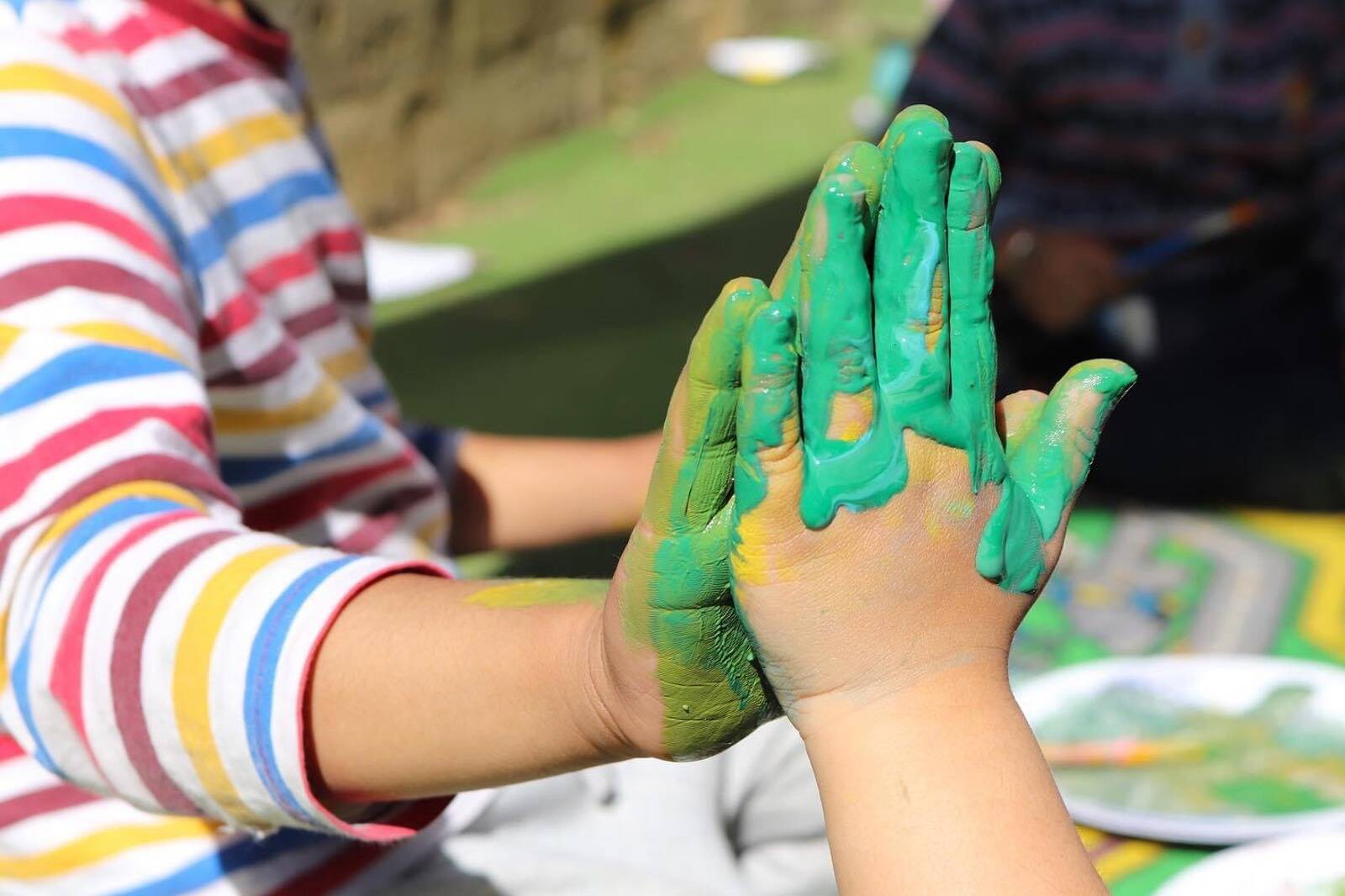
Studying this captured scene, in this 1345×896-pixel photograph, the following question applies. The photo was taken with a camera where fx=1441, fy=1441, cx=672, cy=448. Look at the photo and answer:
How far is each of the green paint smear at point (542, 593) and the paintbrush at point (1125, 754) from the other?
56 cm

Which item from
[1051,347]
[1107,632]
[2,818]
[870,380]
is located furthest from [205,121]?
[1051,347]

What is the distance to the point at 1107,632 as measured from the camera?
1.58 metres

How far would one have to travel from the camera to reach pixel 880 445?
580 millimetres

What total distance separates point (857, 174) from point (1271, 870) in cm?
57

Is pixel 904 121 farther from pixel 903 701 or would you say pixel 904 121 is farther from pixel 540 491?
pixel 540 491

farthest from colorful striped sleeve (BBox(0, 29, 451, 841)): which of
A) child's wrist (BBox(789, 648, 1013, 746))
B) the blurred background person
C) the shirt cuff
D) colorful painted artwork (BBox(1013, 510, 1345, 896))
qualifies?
the blurred background person

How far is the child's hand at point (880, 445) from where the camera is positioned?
0.56 m

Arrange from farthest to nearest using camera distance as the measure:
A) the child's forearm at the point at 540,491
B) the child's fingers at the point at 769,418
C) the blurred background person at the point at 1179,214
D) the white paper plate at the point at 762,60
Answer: the white paper plate at the point at 762,60
the blurred background person at the point at 1179,214
the child's forearm at the point at 540,491
the child's fingers at the point at 769,418

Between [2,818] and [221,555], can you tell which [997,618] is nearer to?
[221,555]

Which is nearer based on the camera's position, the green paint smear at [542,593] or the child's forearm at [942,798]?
the child's forearm at [942,798]

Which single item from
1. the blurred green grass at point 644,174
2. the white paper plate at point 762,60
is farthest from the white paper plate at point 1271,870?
the white paper plate at point 762,60

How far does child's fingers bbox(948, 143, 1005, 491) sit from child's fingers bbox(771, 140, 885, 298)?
1.3 inches

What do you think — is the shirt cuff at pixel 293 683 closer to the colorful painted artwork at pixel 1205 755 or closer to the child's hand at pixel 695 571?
the child's hand at pixel 695 571

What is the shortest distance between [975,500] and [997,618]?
52 mm
